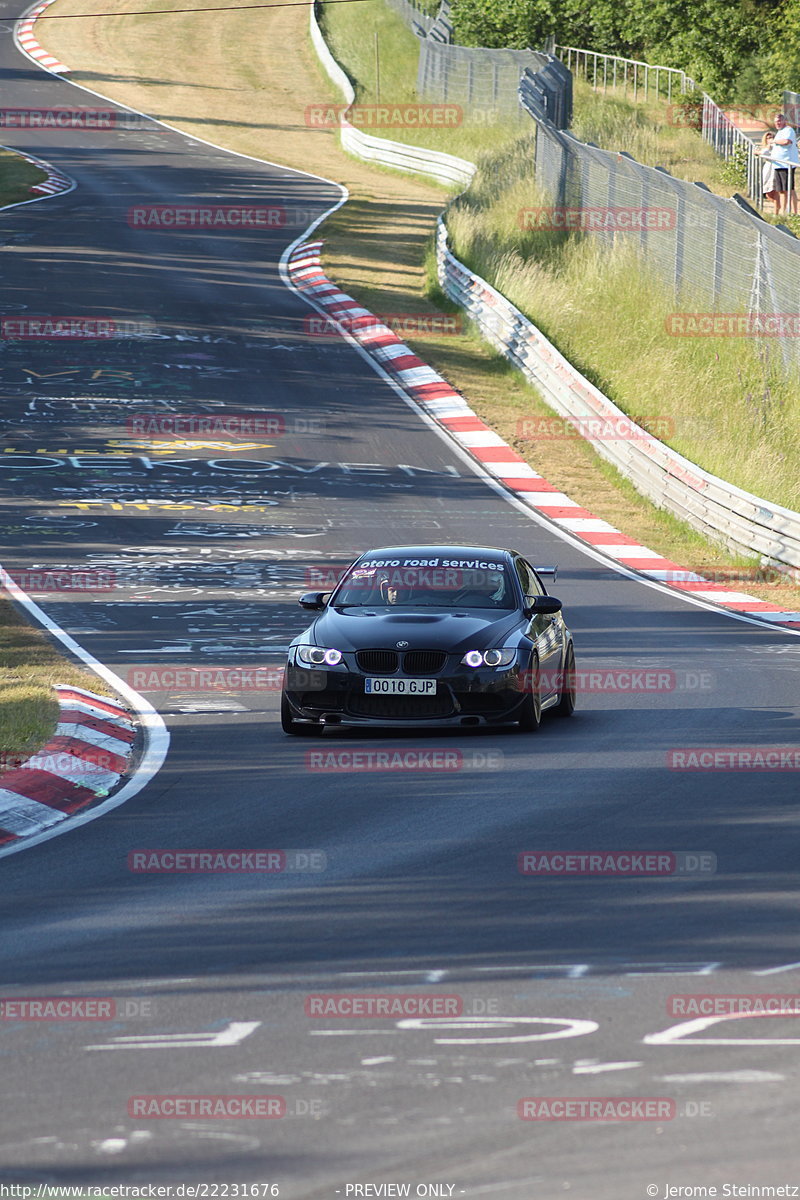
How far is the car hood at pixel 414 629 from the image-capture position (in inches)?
489

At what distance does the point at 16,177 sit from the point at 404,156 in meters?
12.0

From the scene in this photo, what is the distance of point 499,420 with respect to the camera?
2752 cm

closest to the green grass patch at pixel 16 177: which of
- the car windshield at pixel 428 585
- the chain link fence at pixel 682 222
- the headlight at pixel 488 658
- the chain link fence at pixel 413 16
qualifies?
the chain link fence at pixel 682 222

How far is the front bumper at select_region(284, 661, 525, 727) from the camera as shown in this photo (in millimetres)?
12234

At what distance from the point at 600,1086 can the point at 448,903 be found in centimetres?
236

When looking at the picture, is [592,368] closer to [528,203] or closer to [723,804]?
[528,203]

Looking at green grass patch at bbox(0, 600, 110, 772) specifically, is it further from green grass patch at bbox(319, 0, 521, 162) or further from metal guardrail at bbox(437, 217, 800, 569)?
green grass patch at bbox(319, 0, 521, 162)

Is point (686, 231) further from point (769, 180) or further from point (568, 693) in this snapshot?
point (568, 693)

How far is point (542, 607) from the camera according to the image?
13.1 meters

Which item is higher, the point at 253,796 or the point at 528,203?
the point at 528,203

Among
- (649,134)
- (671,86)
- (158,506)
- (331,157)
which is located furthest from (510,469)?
(331,157)

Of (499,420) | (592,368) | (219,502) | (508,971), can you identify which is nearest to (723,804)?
(508,971)

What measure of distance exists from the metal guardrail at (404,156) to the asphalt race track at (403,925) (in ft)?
102

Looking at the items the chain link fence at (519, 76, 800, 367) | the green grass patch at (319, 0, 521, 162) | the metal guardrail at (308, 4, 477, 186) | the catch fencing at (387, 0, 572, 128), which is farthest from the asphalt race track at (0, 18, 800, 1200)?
the green grass patch at (319, 0, 521, 162)
